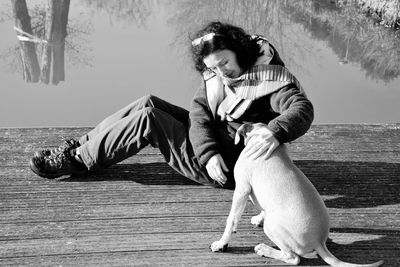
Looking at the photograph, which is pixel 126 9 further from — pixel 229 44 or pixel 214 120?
pixel 229 44

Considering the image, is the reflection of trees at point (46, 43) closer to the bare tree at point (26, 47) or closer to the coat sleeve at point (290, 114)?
the bare tree at point (26, 47)

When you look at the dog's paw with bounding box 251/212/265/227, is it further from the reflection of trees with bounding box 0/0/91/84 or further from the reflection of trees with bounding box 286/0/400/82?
the reflection of trees with bounding box 286/0/400/82

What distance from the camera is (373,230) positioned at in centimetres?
306

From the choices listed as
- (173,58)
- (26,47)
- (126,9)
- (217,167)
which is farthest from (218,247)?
(126,9)

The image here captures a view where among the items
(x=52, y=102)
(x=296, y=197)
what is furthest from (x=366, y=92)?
(x=296, y=197)

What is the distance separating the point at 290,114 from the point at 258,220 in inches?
27.5

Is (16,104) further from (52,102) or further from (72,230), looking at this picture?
(72,230)

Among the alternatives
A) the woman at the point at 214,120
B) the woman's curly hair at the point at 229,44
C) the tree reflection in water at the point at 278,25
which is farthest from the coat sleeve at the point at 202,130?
the tree reflection in water at the point at 278,25

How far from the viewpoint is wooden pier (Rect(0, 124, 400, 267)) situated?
276cm

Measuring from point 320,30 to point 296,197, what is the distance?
26.7ft

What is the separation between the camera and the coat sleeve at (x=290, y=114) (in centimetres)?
267

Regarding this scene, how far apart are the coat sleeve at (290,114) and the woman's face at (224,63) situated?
27 cm

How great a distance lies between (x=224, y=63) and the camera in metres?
2.79

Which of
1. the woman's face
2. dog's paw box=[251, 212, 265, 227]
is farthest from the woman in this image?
dog's paw box=[251, 212, 265, 227]
